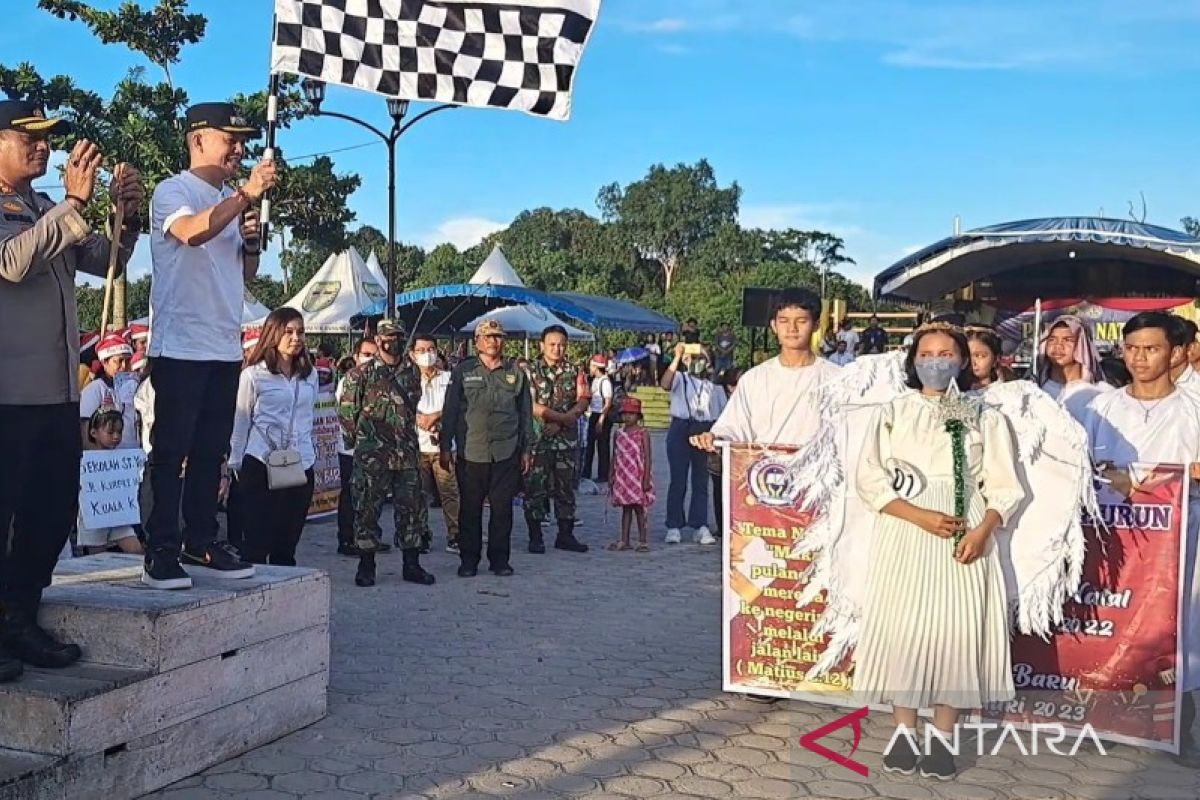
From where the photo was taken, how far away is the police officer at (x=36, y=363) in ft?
11.6

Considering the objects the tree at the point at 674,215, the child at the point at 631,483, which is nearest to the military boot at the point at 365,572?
the child at the point at 631,483

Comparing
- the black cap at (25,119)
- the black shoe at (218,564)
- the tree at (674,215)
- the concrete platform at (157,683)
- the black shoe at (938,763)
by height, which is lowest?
the black shoe at (938,763)

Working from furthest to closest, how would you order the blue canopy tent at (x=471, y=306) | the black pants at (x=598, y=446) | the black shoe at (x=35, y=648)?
the blue canopy tent at (x=471, y=306) → the black pants at (x=598, y=446) → the black shoe at (x=35, y=648)

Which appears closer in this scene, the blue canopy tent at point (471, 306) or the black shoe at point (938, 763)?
the black shoe at point (938, 763)

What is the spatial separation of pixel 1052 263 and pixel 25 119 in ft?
43.3

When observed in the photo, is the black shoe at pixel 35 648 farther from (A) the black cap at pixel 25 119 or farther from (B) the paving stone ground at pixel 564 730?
(A) the black cap at pixel 25 119

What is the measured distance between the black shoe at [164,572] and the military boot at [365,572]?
3.58 meters

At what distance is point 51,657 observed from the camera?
379 centimetres

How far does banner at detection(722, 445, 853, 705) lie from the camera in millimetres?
4957

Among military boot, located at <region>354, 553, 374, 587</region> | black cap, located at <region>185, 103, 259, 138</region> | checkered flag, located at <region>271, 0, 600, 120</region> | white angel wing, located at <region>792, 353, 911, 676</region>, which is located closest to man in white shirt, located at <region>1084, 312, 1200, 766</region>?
white angel wing, located at <region>792, 353, 911, 676</region>

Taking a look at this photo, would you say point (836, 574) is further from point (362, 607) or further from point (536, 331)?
point (536, 331)

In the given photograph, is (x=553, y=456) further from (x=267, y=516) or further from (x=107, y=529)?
(x=107, y=529)

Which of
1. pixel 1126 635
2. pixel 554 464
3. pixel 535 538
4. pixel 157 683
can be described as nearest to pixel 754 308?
pixel 554 464

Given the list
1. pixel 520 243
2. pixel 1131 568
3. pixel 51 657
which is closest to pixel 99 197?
pixel 51 657
